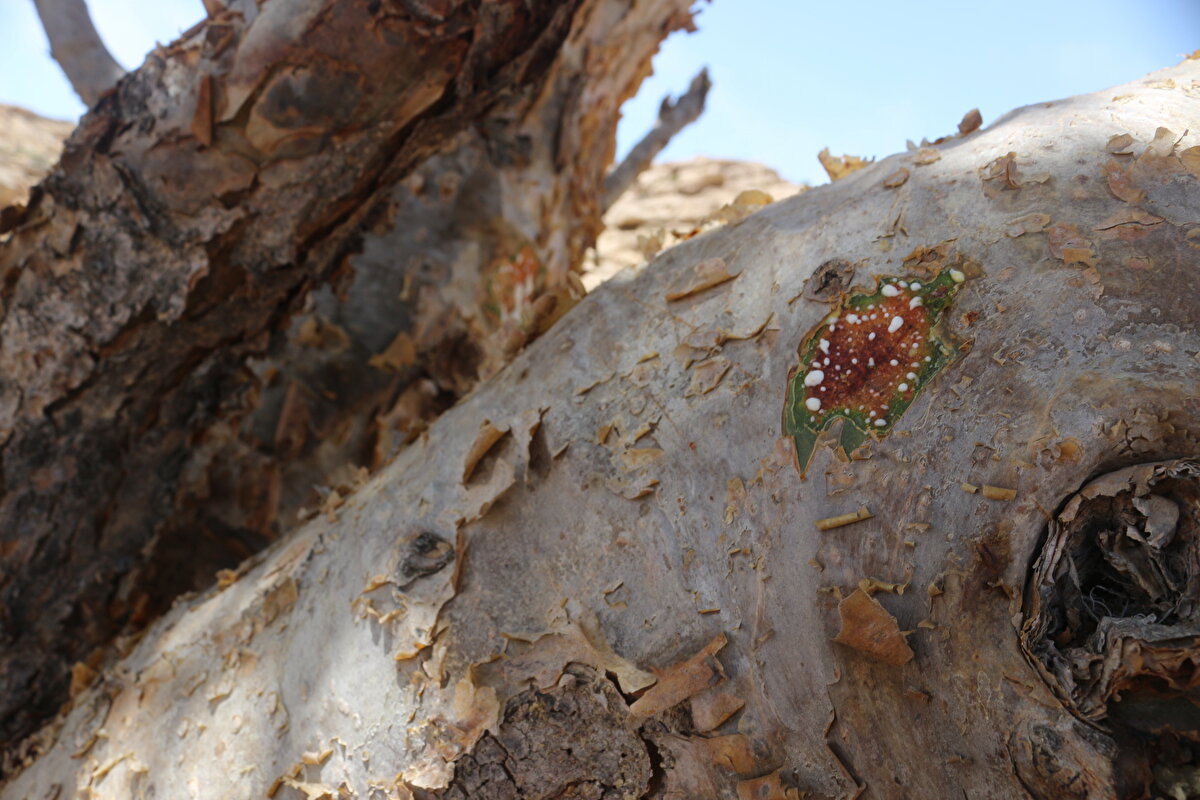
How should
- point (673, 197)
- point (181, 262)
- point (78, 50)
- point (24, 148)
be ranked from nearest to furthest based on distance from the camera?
point (181, 262), point (78, 50), point (24, 148), point (673, 197)

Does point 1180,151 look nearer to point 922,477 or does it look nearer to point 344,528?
point 922,477

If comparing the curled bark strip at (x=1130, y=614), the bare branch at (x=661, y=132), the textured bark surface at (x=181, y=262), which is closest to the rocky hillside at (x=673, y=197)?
the bare branch at (x=661, y=132)

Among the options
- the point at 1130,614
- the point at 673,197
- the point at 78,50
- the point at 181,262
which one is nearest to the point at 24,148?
the point at 78,50

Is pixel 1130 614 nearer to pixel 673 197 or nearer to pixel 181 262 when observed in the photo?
pixel 181 262

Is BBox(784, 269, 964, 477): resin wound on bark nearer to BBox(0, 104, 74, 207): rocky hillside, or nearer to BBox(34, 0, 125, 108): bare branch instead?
BBox(34, 0, 125, 108): bare branch

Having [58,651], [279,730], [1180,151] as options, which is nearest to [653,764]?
[279,730]

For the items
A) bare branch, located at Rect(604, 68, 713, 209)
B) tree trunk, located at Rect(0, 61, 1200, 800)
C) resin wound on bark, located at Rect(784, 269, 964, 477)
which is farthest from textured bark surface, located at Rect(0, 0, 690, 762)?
bare branch, located at Rect(604, 68, 713, 209)
